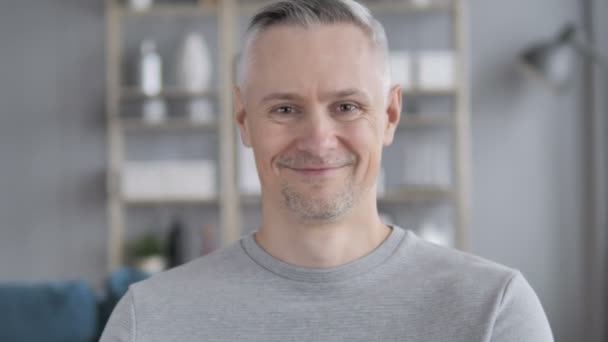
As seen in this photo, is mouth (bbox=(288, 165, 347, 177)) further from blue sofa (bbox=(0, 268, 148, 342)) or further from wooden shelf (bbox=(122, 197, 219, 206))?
wooden shelf (bbox=(122, 197, 219, 206))

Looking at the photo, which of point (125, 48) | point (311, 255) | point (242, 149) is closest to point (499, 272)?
point (311, 255)

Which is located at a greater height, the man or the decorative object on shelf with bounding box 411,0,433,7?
the decorative object on shelf with bounding box 411,0,433,7

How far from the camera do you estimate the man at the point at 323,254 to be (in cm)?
127

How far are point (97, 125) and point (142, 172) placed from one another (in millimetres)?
504

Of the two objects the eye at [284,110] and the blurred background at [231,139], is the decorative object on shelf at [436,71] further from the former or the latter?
the eye at [284,110]

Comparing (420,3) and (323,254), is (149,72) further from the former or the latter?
(323,254)

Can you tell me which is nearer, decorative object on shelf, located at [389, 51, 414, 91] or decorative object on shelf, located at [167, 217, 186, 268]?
decorative object on shelf, located at [389, 51, 414, 91]

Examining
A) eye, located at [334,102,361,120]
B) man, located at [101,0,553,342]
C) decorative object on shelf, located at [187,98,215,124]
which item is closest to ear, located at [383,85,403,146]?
man, located at [101,0,553,342]

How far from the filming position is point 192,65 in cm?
426

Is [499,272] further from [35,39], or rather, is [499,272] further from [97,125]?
[35,39]

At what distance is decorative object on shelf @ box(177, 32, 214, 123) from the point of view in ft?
13.9

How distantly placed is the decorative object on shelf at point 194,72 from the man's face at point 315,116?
2.99 m

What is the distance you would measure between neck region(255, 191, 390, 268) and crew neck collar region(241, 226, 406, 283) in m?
0.01

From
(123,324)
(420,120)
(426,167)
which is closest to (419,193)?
(426,167)
